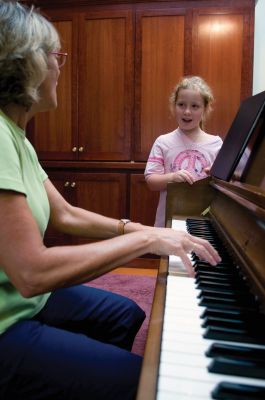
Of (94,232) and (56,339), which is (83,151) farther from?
(56,339)

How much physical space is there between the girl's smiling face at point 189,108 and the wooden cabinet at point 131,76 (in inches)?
36.4

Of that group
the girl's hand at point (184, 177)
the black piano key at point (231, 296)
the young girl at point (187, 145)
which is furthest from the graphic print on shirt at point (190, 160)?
the black piano key at point (231, 296)

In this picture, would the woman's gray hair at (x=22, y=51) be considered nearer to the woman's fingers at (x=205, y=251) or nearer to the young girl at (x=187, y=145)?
the woman's fingers at (x=205, y=251)

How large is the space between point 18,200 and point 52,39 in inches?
15.2

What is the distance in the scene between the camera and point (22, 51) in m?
0.76

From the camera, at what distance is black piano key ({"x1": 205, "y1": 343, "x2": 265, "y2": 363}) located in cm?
50

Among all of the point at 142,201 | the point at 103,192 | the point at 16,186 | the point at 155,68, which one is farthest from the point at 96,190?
the point at 16,186

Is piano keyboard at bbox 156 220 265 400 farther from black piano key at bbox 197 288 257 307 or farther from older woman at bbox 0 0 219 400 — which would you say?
older woman at bbox 0 0 219 400

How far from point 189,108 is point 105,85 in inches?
47.1

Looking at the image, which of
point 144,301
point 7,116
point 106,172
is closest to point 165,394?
point 7,116

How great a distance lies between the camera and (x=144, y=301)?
2.14 m

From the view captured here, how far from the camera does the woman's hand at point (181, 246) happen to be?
0.80 m

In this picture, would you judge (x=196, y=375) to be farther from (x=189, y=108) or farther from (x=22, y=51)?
(x=189, y=108)

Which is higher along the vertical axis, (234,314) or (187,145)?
(187,145)
